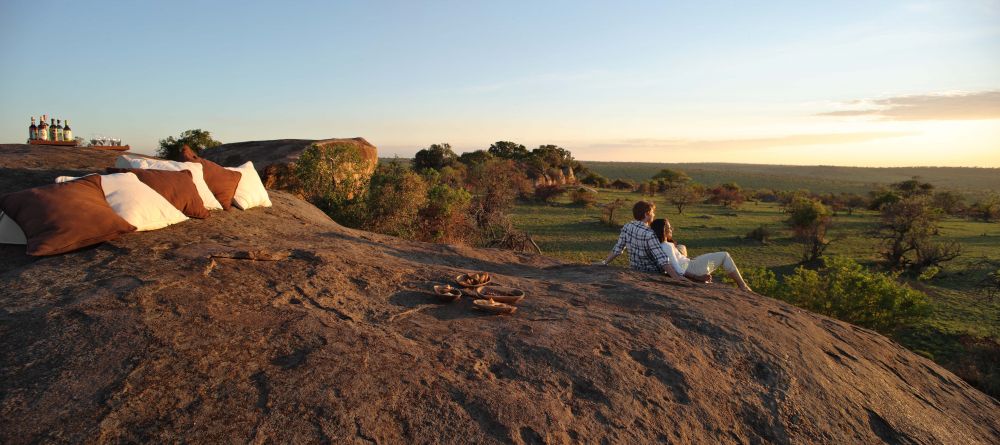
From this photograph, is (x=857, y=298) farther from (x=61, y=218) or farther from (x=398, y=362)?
(x=61, y=218)

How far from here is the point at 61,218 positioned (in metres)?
4.41

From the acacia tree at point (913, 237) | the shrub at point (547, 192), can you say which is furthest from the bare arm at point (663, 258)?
the shrub at point (547, 192)

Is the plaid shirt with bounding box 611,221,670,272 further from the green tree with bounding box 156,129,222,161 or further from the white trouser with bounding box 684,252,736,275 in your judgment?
the green tree with bounding box 156,129,222,161

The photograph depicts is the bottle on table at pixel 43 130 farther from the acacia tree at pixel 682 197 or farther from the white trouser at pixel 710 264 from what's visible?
the acacia tree at pixel 682 197

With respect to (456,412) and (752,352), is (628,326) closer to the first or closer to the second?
(752,352)

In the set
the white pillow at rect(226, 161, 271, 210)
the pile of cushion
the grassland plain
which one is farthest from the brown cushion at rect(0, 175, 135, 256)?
the grassland plain

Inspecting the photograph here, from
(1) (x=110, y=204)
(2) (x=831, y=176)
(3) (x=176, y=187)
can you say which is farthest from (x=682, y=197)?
(2) (x=831, y=176)

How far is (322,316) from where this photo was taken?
11.9 feet

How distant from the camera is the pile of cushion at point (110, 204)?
4383 mm

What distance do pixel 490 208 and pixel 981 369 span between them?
42.2 ft

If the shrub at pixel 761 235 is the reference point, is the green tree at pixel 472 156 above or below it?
above

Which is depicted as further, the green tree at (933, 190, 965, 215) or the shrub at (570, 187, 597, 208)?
the green tree at (933, 190, 965, 215)

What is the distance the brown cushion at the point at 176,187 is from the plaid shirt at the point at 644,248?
5128 millimetres

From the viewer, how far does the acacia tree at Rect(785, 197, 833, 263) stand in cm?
1725
